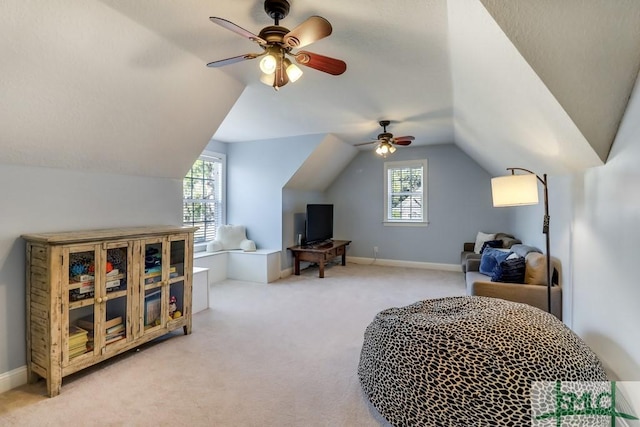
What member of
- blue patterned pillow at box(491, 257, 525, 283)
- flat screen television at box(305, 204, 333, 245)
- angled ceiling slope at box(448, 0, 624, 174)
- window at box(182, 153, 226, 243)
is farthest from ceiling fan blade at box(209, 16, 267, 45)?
flat screen television at box(305, 204, 333, 245)

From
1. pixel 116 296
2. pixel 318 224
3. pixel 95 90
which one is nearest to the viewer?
pixel 95 90

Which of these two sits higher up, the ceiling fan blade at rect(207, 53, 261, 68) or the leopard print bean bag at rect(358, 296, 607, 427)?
the ceiling fan blade at rect(207, 53, 261, 68)

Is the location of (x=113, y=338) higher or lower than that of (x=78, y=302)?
lower

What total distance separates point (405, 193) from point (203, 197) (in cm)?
397

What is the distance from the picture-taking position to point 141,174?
2.98m

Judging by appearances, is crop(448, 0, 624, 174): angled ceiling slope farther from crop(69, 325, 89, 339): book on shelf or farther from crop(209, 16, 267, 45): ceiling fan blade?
crop(69, 325, 89, 339): book on shelf

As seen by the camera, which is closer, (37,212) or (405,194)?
(37,212)

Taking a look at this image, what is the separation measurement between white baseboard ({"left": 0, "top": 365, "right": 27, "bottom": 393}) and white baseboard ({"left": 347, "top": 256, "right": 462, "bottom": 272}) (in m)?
5.33

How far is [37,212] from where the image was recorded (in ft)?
7.33

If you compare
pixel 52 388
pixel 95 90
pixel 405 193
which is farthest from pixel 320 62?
pixel 405 193

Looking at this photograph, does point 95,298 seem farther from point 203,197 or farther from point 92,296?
point 203,197

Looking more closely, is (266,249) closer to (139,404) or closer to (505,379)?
(139,404)

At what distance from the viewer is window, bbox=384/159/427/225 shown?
612cm

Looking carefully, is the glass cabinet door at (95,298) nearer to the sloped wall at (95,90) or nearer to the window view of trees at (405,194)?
the sloped wall at (95,90)
